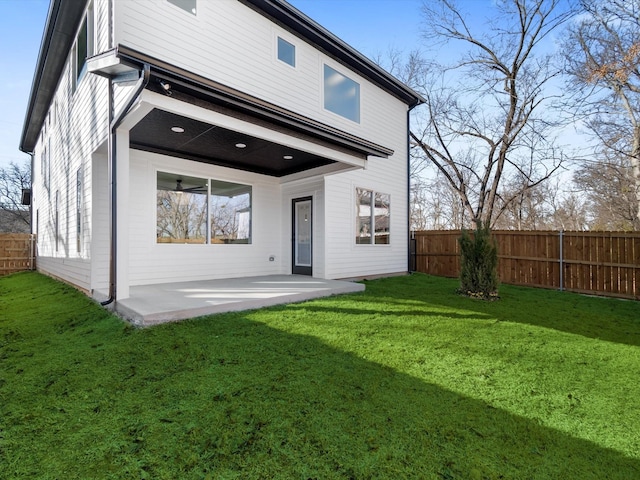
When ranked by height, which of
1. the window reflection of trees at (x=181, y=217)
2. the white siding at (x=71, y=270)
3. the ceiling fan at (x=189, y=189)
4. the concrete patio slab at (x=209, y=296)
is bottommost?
the concrete patio slab at (x=209, y=296)

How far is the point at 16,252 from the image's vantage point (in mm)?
11836

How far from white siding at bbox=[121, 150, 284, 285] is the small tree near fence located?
4.38 m

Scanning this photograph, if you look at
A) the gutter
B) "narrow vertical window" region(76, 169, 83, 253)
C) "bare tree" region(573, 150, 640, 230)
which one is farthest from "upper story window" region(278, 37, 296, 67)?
"bare tree" region(573, 150, 640, 230)

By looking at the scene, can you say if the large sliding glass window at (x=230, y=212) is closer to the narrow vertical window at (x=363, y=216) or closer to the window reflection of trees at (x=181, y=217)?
the window reflection of trees at (x=181, y=217)

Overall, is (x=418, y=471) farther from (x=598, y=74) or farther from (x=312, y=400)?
(x=598, y=74)

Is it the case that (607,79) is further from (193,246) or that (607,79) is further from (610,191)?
(193,246)

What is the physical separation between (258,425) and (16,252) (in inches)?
568

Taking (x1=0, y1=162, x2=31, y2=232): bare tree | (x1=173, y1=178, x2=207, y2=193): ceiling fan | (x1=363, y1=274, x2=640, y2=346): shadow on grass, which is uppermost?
(x1=0, y1=162, x2=31, y2=232): bare tree

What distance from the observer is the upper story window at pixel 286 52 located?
7.41 metres

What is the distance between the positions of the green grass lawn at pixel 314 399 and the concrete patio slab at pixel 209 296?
0.25m

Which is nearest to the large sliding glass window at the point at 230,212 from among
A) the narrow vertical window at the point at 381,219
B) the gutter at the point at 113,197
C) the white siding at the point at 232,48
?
the white siding at the point at 232,48

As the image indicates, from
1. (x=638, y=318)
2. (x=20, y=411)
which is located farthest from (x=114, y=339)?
(x=638, y=318)

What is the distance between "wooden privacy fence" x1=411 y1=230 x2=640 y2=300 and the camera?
7.45 meters

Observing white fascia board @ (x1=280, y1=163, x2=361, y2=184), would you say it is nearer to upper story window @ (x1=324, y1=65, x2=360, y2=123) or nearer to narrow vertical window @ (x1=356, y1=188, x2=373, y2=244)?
narrow vertical window @ (x1=356, y1=188, x2=373, y2=244)
